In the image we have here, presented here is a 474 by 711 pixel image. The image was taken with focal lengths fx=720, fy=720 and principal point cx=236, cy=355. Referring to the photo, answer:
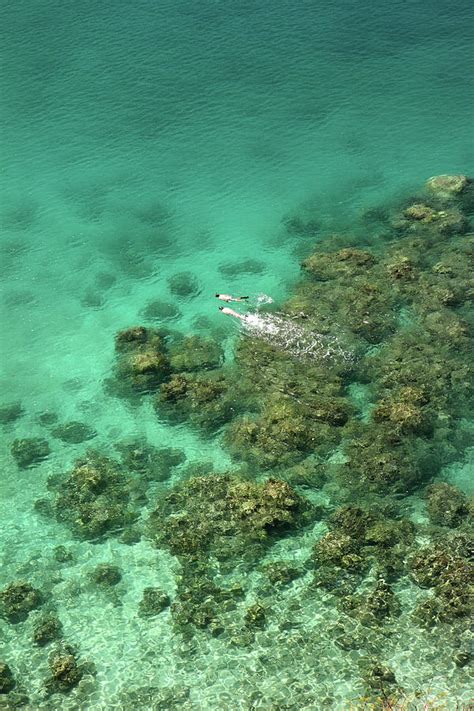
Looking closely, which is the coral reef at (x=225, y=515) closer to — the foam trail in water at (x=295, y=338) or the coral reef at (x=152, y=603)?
the coral reef at (x=152, y=603)

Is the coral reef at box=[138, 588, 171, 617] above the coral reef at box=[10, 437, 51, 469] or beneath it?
beneath

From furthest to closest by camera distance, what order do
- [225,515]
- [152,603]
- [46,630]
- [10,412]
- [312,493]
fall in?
[10,412]
[312,493]
[225,515]
[152,603]
[46,630]

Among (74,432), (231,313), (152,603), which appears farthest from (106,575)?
(231,313)

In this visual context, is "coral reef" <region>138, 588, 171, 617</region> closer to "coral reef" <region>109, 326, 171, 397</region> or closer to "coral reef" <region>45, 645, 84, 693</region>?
"coral reef" <region>45, 645, 84, 693</region>

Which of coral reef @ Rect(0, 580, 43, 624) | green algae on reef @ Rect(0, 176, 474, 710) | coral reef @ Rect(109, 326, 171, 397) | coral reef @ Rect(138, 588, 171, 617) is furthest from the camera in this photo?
coral reef @ Rect(109, 326, 171, 397)

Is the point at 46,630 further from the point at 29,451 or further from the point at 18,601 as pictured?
the point at 29,451

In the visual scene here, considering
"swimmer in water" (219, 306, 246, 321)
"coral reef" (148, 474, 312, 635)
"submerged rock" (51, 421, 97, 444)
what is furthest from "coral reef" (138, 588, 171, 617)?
"swimmer in water" (219, 306, 246, 321)

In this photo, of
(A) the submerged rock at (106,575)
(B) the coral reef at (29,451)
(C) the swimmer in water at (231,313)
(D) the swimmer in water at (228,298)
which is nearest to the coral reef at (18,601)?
(A) the submerged rock at (106,575)

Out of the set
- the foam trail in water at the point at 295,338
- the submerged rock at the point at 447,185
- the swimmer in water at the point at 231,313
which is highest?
the submerged rock at the point at 447,185

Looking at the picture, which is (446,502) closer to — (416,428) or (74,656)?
(416,428)
